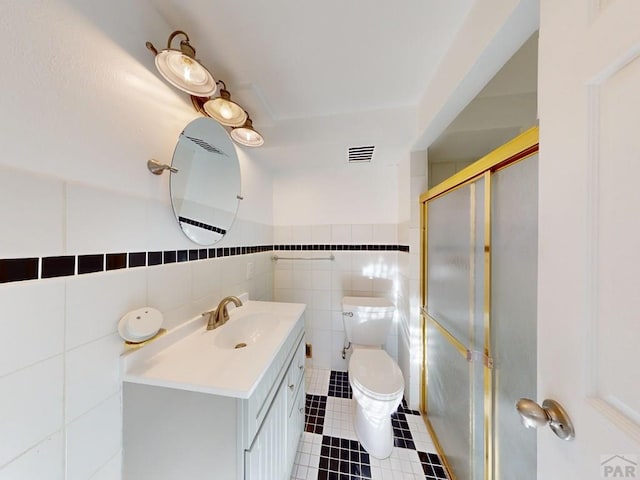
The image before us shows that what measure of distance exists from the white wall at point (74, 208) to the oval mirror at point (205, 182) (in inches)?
3.4

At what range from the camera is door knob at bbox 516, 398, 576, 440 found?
41 cm

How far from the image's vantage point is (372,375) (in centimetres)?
140


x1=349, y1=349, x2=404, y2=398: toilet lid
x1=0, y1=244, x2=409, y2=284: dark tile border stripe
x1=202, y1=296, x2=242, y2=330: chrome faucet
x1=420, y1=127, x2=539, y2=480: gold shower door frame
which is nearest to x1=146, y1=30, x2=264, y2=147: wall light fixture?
x1=0, y1=244, x2=409, y2=284: dark tile border stripe

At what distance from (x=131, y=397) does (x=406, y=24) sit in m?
1.72

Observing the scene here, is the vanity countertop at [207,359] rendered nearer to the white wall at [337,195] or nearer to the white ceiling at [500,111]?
the white wall at [337,195]

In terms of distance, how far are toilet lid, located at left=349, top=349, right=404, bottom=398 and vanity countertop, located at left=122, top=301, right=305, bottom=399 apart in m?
0.58

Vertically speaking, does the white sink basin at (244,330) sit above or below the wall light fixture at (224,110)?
below

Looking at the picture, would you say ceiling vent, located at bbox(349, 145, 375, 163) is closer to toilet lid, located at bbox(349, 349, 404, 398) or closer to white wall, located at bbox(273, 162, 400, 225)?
white wall, located at bbox(273, 162, 400, 225)

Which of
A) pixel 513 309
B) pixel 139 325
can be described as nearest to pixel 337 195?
pixel 513 309

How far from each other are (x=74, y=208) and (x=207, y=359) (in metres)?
0.62

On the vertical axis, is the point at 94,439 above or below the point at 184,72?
below

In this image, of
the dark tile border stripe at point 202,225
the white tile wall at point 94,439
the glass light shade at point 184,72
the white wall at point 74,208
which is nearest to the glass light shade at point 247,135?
the glass light shade at point 184,72

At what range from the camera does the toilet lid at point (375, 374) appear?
1.26 metres

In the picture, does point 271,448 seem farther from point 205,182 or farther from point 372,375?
point 205,182
